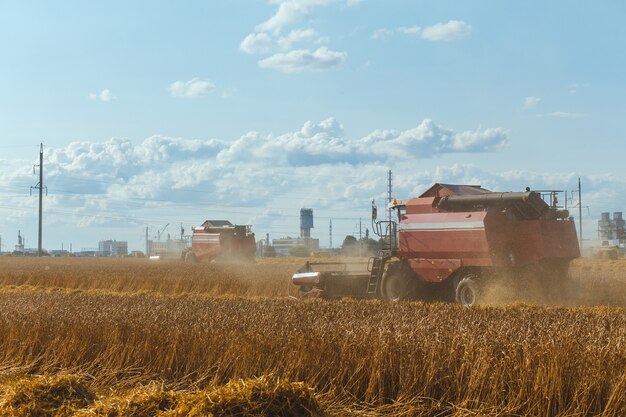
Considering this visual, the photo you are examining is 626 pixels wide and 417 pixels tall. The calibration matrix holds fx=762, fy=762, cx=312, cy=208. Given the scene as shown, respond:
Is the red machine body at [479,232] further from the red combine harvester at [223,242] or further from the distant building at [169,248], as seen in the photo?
the distant building at [169,248]

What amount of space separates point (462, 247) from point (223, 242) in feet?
94.3

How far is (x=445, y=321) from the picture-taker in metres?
10.8

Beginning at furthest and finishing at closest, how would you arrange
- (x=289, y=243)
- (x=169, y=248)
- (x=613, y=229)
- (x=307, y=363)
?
1. (x=289, y=243)
2. (x=613, y=229)
3. (x=169, y=248)
4. (x=307, y=363)

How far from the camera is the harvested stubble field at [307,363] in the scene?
670 cm

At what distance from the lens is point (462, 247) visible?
54.6 ft

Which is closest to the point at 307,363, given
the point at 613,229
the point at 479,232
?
the point at 479,232

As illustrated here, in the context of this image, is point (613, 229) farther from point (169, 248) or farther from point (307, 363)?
point (307, 363)

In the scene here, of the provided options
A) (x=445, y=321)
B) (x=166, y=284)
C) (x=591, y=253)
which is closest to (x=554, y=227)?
(x=445, y=321)

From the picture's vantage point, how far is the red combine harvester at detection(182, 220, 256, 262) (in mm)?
44094

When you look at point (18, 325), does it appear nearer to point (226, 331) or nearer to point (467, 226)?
point (226, 331)

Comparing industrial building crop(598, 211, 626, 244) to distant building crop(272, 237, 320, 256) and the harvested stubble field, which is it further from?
the harvested stubble field

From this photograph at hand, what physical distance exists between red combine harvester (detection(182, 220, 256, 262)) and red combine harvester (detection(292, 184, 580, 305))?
2563 centimetres

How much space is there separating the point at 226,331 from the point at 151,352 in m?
0.99

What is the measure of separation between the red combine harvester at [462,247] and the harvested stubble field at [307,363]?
9.62 ft
